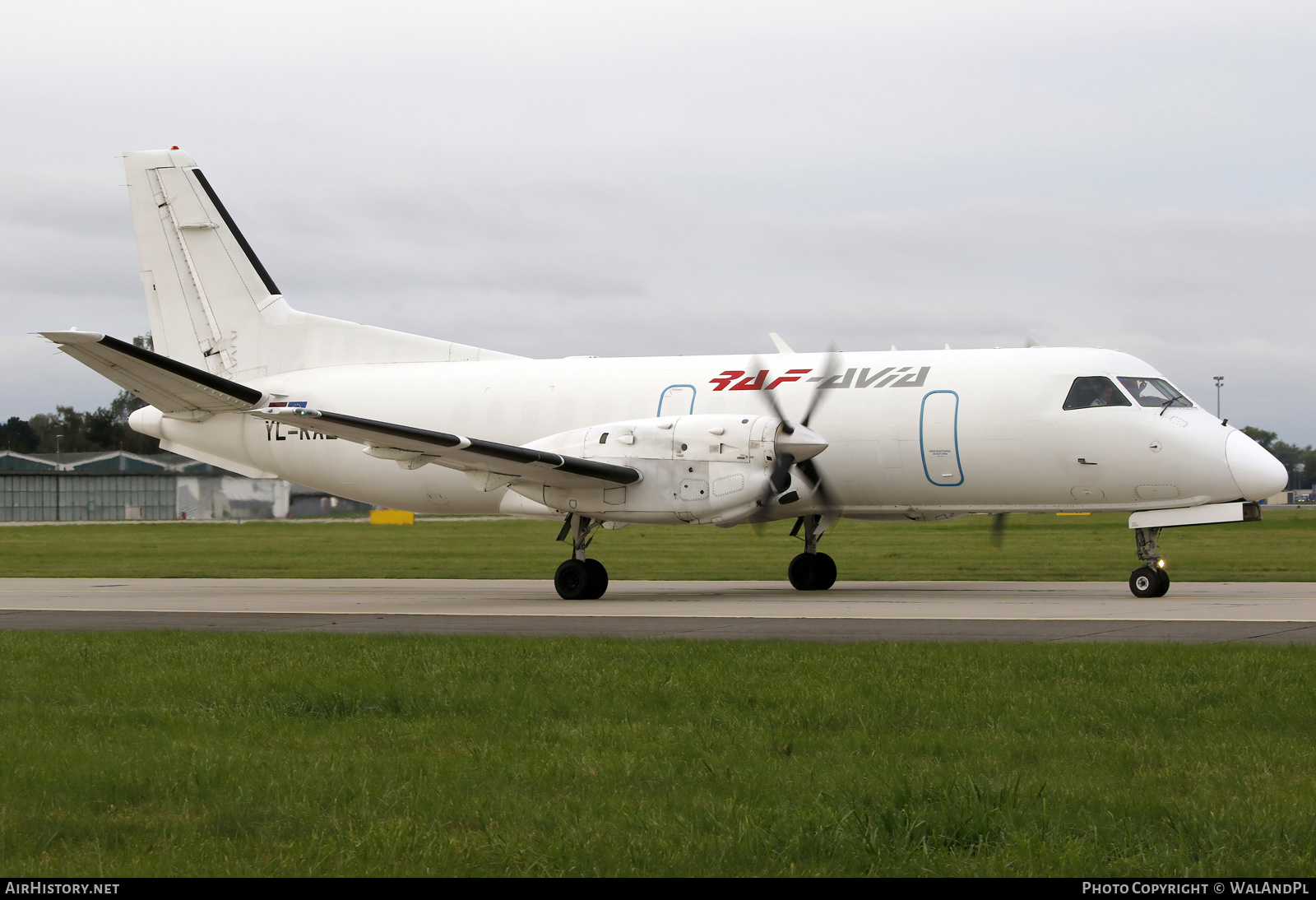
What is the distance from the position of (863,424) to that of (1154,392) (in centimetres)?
441

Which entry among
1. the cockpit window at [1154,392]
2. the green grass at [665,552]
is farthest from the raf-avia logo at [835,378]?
the green grass at [665,552]

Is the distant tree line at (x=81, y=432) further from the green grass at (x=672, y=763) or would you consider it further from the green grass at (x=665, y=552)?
the green grass at (x=672, y=763)

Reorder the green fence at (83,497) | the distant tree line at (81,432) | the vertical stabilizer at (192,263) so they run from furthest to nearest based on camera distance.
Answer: the distant tree line at (81,432), the green fence at (83,497), the vertical stabilizer at (192,263)

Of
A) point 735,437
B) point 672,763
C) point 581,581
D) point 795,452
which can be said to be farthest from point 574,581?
point 672,763

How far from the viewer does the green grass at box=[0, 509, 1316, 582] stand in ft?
94.5

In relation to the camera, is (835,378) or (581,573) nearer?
(581,573)

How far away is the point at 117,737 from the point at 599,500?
1237 cm

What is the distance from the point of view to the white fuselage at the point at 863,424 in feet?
62.2

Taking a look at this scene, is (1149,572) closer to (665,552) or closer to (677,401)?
(677,401)

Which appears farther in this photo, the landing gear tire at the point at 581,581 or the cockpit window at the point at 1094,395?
the landing gear tire at the point at 581,581

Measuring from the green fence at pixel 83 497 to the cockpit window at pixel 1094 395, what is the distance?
68460 millimetres

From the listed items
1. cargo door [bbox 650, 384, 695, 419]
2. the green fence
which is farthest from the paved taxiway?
the green fence

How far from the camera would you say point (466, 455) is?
19312mm

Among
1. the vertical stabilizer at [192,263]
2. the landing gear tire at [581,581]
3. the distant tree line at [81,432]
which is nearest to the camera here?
the landing gear tire at [581,581]
